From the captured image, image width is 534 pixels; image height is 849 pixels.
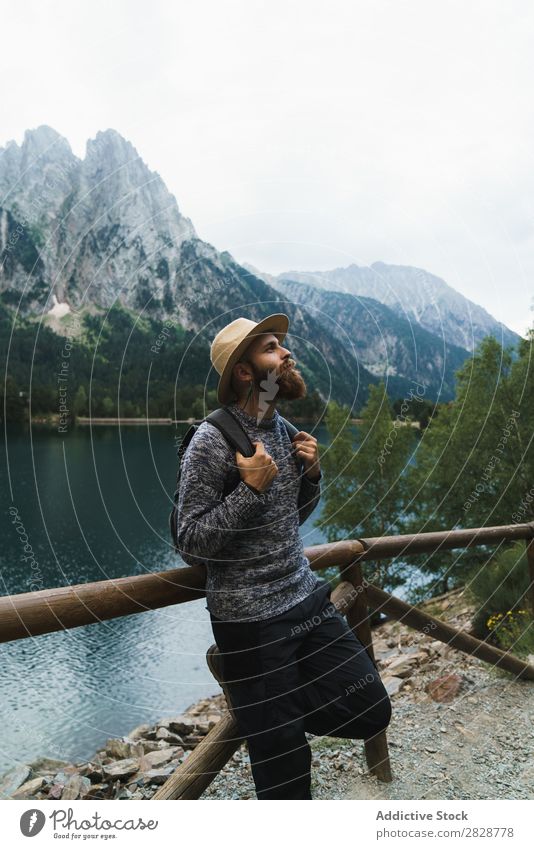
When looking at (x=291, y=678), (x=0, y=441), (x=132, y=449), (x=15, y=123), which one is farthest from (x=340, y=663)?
(x=0, y=441)

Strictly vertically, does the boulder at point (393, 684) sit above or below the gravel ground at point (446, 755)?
below

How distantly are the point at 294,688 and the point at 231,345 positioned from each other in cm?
102

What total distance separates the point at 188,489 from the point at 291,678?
630mm

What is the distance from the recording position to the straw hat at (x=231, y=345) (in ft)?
6.12

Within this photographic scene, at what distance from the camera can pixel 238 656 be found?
1.79 m

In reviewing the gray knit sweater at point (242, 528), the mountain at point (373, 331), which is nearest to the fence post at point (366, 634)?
the mountain at point (373, 331)

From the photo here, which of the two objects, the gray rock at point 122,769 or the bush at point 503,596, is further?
the bush at point 503,596

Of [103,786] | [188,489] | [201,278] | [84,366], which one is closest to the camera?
[188,489]

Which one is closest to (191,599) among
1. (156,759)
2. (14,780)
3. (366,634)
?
(366,634)

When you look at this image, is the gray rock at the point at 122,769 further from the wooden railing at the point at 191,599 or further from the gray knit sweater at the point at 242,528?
the gray knit sweater at the point at 242,528

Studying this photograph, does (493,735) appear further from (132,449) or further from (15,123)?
(132,449)

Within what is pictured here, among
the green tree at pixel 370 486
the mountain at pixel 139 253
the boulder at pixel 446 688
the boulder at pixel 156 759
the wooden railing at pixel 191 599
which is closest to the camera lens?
the wooden railing at pixel 191 599

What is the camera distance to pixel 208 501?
1.68 m

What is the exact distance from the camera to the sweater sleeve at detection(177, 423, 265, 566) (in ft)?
5.38
